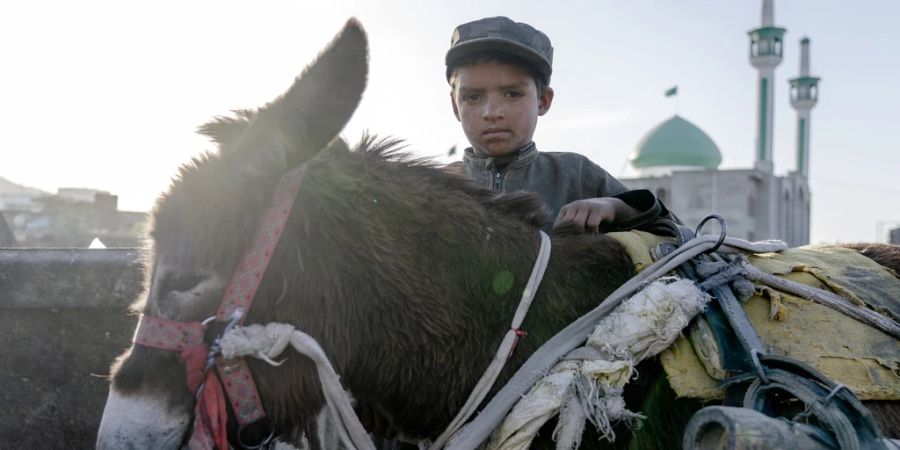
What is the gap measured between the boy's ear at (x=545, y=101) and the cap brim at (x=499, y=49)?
0.83 ft

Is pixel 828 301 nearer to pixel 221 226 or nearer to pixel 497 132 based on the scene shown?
pixel 497 132

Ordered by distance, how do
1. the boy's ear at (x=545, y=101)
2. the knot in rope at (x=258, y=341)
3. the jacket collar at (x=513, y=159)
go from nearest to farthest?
the knot in rope at (x=258, y=341), the jacket collar at (x=513, y=159), the boy's ear at (x=545, y=101)

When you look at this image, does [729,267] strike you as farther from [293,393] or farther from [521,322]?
[293,393]

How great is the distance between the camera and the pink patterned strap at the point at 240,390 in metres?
1.65

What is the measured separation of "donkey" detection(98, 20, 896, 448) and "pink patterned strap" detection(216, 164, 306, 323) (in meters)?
0.02

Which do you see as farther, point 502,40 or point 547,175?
point 547,175

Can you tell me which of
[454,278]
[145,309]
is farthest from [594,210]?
[145,309]

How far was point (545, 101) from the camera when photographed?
309 cm

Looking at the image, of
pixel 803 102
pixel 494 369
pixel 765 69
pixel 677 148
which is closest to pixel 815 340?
pixel 494 369

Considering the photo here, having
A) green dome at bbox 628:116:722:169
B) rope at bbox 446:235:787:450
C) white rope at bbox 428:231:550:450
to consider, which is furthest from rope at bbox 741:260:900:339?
green dome at bbox 628:116:722:169

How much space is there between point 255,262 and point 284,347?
0.21 metres

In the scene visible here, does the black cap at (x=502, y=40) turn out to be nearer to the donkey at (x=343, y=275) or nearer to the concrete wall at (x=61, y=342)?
the donkey at (x=343, y=275)

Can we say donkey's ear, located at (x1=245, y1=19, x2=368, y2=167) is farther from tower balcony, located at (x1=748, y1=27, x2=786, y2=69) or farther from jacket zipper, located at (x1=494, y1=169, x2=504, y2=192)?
tower balcony, located at (x1=748, y1=27, x2=786, y2=69)

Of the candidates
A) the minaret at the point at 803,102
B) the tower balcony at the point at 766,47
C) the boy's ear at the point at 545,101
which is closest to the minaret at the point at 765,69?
the tower balcony at the point at 766,47
